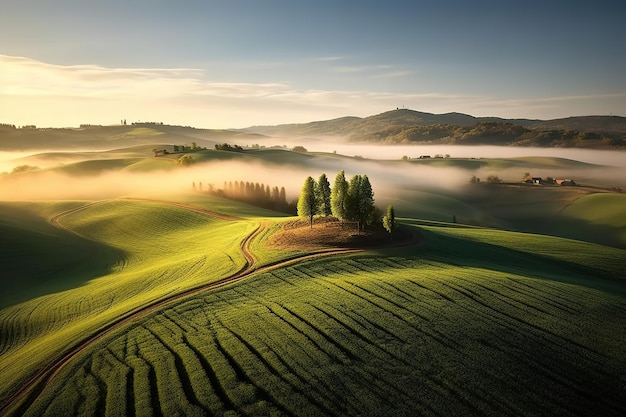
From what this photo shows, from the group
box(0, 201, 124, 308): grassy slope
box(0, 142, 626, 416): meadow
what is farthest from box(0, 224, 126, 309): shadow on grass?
box(0, 142, 626, 416): meadow

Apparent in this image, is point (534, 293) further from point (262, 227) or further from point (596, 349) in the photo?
point (262, 227)

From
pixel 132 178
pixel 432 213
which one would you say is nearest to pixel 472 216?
pixel 432 213

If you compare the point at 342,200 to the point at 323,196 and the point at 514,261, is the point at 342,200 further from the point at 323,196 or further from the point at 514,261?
the point at 514,261

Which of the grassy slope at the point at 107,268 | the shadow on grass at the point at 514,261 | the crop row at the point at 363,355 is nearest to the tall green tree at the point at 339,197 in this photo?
the shadow on grass at the point at 514,261

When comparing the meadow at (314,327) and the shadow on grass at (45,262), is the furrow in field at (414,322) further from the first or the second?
the shadow on grass at (45,262)

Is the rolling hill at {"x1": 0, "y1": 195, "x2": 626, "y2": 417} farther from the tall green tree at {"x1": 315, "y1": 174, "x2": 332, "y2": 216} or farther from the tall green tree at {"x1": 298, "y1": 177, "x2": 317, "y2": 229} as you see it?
the tall green tree at {"x1": 315, "y1": 174, "x2": 332, "y2": 216}

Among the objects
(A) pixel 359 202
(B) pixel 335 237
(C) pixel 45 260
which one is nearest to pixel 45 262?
(C) pixel 45 260
